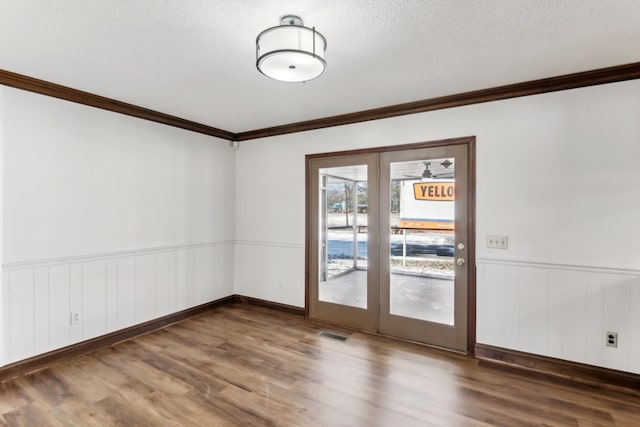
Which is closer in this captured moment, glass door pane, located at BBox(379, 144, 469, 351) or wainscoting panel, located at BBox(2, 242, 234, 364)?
wainscoting panel, located at BBox(2, 242, 234, 364)

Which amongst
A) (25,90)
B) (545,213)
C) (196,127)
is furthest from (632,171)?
(25,90)

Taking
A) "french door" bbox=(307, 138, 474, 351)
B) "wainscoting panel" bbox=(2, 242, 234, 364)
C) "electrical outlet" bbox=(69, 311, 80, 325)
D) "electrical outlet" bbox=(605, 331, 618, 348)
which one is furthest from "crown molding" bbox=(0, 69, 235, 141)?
"electrical outlet" bbox=(605, 331, 618, 348)

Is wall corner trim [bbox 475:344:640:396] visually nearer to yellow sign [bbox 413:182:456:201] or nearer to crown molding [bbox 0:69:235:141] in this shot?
yellow sign [bbox 413:182:456:201]

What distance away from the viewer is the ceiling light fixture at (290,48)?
1.89 metres

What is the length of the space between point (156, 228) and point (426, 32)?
3509mm

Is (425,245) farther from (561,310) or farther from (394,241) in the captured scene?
(561,310)

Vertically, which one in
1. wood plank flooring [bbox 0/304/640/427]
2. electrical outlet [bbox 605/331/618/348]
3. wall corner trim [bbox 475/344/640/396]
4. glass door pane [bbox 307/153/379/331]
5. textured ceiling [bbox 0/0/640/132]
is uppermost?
textured ceiling [bbox 0/0/640/132]

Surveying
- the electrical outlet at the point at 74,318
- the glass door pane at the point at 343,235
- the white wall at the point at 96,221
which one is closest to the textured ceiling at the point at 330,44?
the white wall at the point at 96,221

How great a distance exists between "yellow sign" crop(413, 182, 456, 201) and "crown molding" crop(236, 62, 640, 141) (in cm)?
79

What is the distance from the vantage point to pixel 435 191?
3.40 meters

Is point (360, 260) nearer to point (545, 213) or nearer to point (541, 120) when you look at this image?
point (545, 213)

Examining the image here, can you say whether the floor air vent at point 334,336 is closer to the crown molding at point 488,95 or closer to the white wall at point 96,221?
the white wall at point 96,221

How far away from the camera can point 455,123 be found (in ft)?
10.8

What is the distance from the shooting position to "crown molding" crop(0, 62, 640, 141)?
8.71 ft
